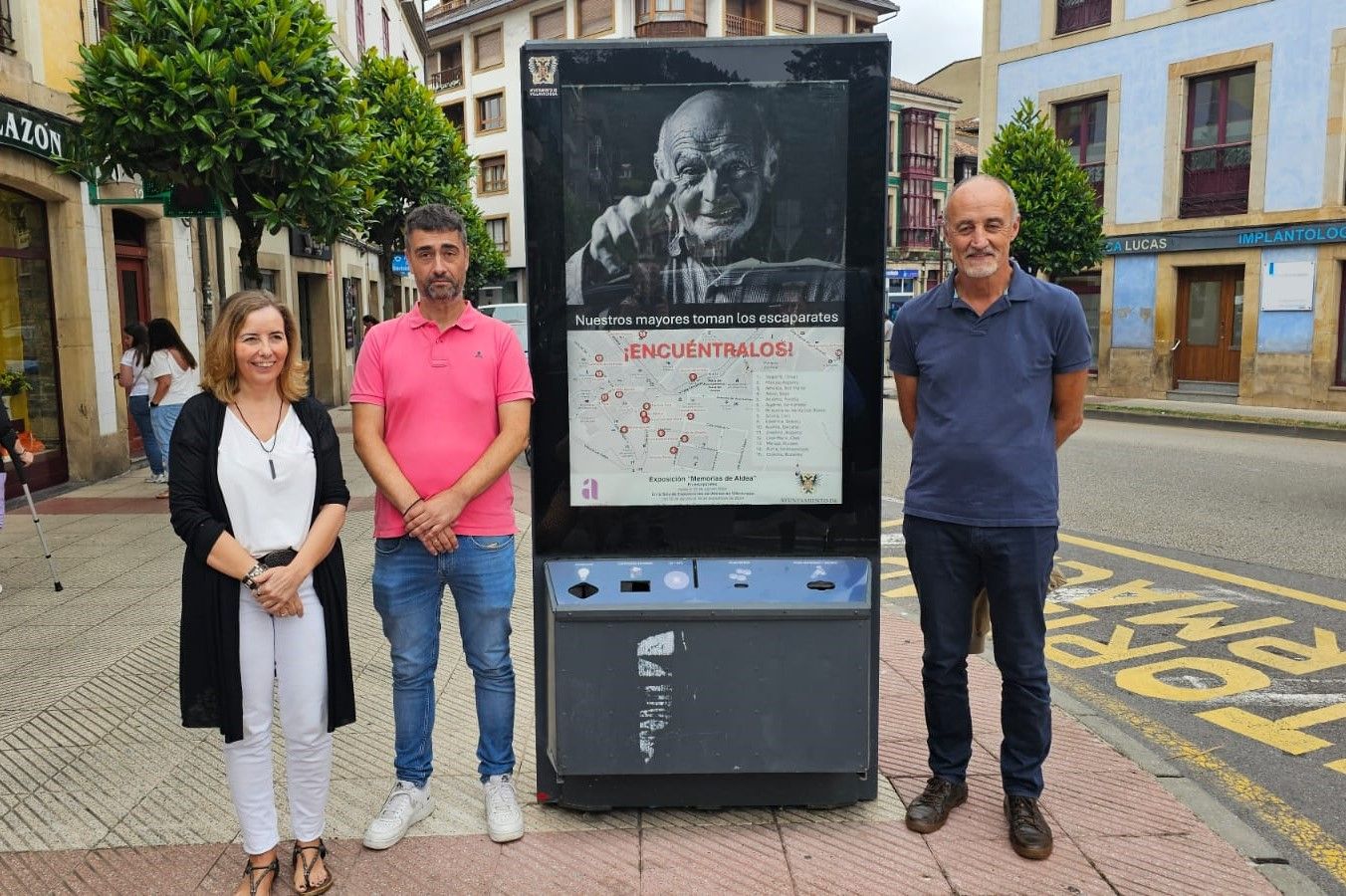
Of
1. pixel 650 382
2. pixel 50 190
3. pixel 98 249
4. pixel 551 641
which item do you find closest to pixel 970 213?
pixel 650 382

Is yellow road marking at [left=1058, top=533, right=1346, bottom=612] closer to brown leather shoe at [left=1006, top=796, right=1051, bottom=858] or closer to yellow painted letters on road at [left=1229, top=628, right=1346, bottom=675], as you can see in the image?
yellow painted letters on road at [left=1229, top=628, right=1346, bottom=675]

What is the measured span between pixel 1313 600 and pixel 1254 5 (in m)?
18.2

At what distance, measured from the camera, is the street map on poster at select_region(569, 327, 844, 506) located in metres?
3.36

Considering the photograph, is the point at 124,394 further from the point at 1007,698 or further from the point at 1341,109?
the point at 1341,109

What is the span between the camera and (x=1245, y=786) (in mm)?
3951

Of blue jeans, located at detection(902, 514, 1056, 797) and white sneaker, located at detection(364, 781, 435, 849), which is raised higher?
blue jeans, located at detection(902, 514, 1056, 797)

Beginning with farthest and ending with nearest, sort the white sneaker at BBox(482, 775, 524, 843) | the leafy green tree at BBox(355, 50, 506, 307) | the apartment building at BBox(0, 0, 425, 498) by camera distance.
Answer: the leafy green tree at BBox(355, 50, 506, 307), the apartment building at BBox(0, 0, 425, 498), the white sneaker at BBox(482, 775, 524, 843)

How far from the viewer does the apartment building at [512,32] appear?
1729 inches

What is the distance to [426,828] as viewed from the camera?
3418 millimetres

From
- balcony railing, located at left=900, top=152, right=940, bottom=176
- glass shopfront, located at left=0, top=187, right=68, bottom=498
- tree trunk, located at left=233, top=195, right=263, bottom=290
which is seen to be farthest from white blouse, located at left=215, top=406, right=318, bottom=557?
balcony railing, located at left=900, top=152, right=940, bottom=176

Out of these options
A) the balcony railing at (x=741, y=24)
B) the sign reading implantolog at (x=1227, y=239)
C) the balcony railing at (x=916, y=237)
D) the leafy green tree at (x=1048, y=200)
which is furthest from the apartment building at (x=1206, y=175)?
the balcony railing at (x=916, y=237)

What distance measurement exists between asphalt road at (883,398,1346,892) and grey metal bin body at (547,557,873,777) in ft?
4.98

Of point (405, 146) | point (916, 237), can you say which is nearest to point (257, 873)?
point (405, 146)

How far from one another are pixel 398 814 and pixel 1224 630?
4.63 meters
